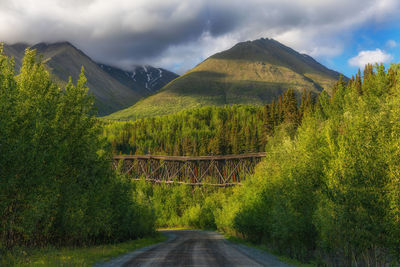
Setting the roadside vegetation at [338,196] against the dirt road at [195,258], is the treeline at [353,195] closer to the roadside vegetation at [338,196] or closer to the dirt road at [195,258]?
the roadside vegetation at [338,196]

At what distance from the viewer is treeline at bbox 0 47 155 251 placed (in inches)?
669

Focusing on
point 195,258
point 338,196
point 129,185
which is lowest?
point 195,258

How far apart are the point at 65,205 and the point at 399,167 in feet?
69.6

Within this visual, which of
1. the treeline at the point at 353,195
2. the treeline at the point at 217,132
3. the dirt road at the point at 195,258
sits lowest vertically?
the dirt road at the point at 195,258

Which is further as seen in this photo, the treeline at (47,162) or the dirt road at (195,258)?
the dirt road at (195,258)

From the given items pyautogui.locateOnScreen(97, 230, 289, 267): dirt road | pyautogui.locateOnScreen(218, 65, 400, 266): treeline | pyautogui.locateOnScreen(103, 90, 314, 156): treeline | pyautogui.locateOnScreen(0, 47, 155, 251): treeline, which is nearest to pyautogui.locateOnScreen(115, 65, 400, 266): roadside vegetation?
pyautogui.locateOnScreen(218, 65, 400, 266): treeline

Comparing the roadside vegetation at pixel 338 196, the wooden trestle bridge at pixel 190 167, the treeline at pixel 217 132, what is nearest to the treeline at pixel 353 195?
the roadside vegetation at pixel 338 196

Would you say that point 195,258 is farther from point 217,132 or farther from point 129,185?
point 217,132

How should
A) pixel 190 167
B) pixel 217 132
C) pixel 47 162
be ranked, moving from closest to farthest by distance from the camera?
1. pixel 47 162
2. pixel 190 167
3. pixel 217 132

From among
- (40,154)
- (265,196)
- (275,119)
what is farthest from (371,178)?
(275,119)

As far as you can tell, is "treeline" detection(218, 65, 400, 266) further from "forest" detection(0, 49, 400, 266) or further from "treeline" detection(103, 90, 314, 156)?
"treeline" detection(103, 90, 314, 156)

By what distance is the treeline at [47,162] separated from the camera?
55.8 ft

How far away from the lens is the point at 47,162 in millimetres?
20234

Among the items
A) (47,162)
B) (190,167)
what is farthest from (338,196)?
(190,167)
